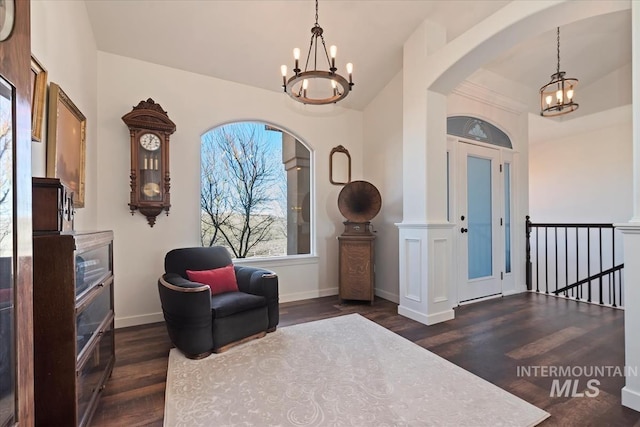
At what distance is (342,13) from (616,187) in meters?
5.53

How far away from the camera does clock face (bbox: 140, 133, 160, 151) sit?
3.12m

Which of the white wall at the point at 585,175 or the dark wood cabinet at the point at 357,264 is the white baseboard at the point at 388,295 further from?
the white wall at the point at 585,175

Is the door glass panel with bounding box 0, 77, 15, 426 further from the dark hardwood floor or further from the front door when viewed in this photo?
the front door

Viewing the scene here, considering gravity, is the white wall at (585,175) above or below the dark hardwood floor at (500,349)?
above

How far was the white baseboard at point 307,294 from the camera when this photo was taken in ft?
13.2

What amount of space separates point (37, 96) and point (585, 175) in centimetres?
765

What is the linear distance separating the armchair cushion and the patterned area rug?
13.1 inches

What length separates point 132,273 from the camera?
3.17 m

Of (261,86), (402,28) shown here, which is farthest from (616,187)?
(261,86)

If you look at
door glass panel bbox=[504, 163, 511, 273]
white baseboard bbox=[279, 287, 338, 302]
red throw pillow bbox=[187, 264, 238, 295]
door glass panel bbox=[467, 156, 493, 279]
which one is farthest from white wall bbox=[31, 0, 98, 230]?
door glass panel bbox=[504, 163, 511, 273]

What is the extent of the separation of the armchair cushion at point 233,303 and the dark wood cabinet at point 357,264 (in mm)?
1442

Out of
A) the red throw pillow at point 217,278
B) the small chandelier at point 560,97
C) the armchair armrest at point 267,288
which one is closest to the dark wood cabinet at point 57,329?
the red throw pillow at point 217,278

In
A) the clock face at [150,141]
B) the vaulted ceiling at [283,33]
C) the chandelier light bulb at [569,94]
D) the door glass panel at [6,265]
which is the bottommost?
the door glass panel at [6,265]

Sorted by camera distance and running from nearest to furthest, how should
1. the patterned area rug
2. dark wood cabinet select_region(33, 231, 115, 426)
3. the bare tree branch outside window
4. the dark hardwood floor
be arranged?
dark wood cabinet select_region(33, 231, 115, 426), the patterned area rug, the dark hardwood floor, the bare tree branch outside window
